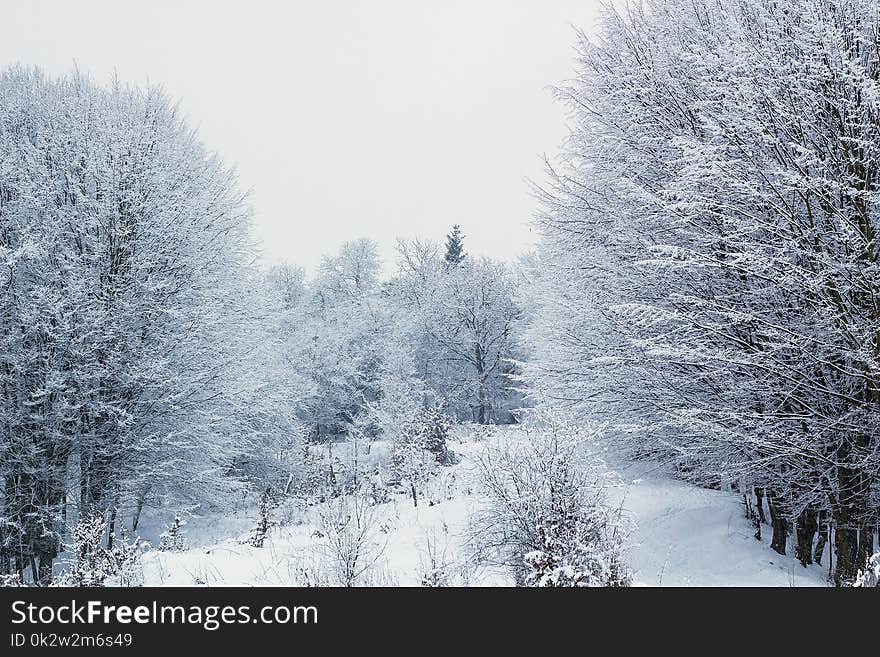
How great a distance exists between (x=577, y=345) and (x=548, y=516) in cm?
336

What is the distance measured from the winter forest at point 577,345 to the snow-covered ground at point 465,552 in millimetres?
66

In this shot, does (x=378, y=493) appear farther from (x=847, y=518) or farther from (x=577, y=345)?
(x=847, y=518)

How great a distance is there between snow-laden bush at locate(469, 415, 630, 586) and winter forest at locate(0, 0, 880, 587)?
0.10 ft

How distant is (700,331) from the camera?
5461 mm

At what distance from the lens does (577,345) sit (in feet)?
26.0

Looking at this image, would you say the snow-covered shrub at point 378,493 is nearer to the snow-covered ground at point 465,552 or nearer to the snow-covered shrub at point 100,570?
the snow-covered ground at point 465,552

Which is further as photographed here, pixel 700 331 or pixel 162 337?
pixel 162 337

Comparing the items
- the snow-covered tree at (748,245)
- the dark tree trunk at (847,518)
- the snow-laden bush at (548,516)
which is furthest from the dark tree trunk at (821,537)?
the snow-laden bush at (548,516)

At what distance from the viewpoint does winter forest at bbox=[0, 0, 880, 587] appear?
15.9 ft

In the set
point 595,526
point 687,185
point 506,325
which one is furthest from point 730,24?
point 506,325

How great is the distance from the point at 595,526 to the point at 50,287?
346 inches

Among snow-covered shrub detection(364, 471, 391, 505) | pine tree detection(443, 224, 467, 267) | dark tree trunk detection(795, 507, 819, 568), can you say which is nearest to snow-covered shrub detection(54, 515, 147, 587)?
snow-covered shrub detection(364, 471, 391, 505)

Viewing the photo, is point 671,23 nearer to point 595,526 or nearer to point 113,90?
point 595,526

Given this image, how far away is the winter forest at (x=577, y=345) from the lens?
15.9ft
